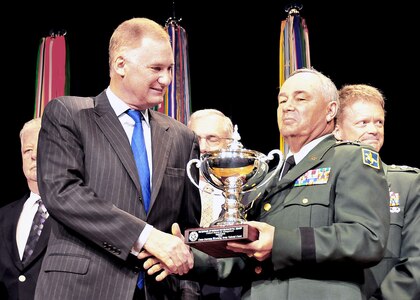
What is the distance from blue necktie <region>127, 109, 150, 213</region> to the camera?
2.56 meters

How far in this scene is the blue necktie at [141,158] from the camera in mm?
2549

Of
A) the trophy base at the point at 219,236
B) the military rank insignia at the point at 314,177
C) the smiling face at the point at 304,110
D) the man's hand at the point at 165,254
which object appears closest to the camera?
the trophy base at the point at 219,236

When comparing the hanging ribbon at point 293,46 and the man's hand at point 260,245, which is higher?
the hanging ribbon at point 293,46

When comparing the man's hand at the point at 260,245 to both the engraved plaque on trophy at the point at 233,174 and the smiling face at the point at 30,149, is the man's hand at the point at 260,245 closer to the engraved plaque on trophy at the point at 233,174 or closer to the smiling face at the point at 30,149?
the engraved plaque on trophy at the point at 233,174

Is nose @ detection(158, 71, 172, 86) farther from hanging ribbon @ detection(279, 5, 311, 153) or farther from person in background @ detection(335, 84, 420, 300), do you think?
hanging ribbon @ detection(279, 5, 311, 153)

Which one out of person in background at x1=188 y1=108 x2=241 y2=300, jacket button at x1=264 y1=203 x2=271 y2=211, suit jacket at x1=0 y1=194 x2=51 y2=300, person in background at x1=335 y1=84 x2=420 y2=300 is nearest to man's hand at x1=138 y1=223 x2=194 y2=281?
jacket button at x1=264 y1=203 x2=271 y2=211

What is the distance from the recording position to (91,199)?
7.89 ft

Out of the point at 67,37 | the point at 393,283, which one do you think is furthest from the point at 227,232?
the point at 67,37

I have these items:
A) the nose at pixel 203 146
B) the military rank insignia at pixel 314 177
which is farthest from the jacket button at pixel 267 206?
the nose at pixel 203 146

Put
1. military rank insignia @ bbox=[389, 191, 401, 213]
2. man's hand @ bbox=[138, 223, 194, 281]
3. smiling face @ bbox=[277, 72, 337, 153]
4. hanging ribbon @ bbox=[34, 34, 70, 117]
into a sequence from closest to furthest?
man's hand @ bbox=[138, 223, 194, 281]
smiling face @ bbox=[277, 72, 337, 153]
military rank insignia @ bbox=[389, 191, 401, 213]
hanging ribbon @ bbox=[34, 34, 70, 117]

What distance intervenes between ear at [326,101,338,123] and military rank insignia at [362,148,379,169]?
11.4 inches

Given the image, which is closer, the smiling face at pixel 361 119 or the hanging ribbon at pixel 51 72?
the smiling face at pixel 361 119

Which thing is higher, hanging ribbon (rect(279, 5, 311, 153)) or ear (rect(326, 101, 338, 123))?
hanging ribbon (rect(279, 5, 311, 153))

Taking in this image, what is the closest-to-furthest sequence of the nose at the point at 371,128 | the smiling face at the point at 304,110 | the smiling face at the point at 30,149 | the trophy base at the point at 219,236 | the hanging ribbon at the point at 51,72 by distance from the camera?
the trophy base at the point at 219,236
the smiling face at the point at 304,110
the nose at the point at 371,128
the smiling face at the point at 30,149
the hanging ribbon at the point at 51,72
